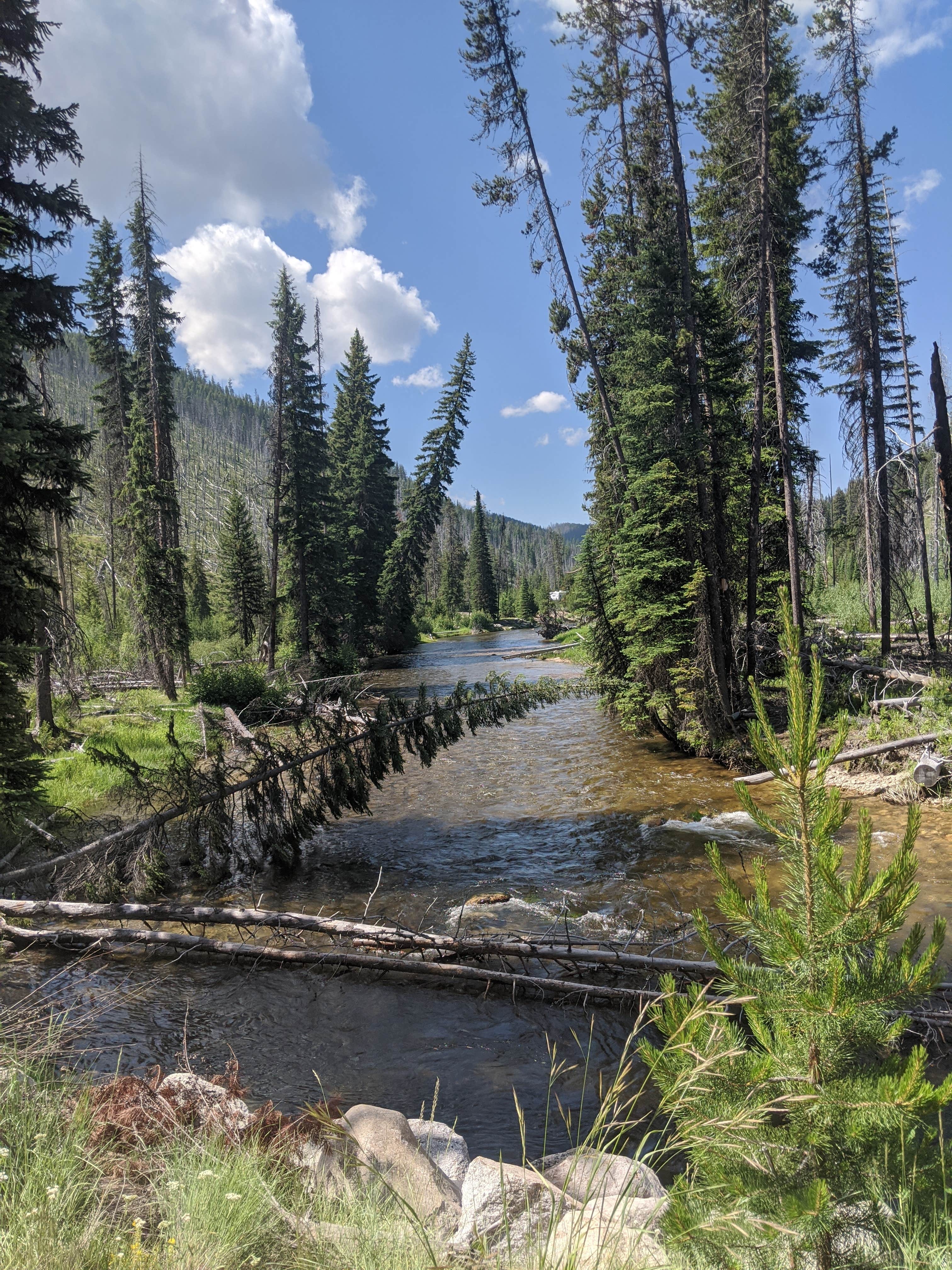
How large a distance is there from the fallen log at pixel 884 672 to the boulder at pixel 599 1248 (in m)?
12.6

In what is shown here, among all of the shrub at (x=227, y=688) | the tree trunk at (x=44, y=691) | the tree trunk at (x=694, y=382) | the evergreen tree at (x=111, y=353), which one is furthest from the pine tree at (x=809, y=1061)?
the evergreen tree at (x=111, y=353)

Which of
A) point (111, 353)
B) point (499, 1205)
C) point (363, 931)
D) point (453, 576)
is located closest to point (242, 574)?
point (111, 353)

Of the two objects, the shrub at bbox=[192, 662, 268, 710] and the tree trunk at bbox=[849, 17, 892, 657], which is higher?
the tree trunk at bbox=[849, 17, 892, 657]

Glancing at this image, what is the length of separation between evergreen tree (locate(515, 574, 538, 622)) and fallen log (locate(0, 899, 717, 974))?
7443cm

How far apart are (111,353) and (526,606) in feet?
204

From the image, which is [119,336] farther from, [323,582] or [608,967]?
→ [608,967]

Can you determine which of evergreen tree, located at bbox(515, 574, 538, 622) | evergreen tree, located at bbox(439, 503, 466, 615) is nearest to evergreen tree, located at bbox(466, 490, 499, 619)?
evergreen tree, located at bbox(439, 503, 466, 615)

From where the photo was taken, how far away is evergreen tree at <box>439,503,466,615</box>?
8138 cm

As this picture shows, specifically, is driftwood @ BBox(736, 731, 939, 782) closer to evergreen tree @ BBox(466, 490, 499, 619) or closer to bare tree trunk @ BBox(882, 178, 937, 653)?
bare tree trunk @ BBox(882, 178, 937, 653)

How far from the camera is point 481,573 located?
79250mm

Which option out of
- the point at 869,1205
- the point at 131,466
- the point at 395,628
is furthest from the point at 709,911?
the point at 395,628

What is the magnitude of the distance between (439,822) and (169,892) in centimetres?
444

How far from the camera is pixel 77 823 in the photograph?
28.6ft

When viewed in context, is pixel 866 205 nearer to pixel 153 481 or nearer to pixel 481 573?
pixel 153 481
